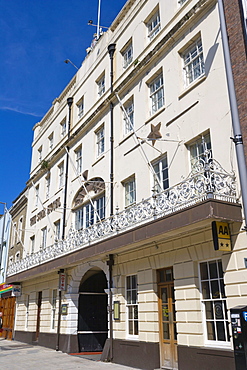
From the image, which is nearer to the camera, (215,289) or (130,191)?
(215,289)

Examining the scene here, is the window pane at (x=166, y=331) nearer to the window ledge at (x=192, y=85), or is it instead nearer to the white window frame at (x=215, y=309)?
the white window frame at (x=215, y=309)

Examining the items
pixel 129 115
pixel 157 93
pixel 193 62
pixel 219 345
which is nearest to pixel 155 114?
pixel 157 93

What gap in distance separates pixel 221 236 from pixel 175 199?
1.79 m

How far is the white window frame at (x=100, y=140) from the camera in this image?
720 inches

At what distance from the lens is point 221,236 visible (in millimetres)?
9492

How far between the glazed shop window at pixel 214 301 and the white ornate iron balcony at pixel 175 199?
6.40ft

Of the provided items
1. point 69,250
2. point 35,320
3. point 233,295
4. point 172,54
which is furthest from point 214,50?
point 35,320

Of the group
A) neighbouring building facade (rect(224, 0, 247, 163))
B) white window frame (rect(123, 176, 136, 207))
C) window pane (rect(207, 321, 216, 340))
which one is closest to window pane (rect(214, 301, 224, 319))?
window pane (rect(207, 321, 216, 340))

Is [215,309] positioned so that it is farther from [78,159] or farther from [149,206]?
[78,159]

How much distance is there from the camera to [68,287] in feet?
58.9

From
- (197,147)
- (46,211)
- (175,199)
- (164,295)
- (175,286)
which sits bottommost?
(164,295)

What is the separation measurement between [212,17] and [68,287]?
43.1 feet

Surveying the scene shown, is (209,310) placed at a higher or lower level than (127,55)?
lower

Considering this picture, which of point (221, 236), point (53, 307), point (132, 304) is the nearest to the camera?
point (221, 236)
